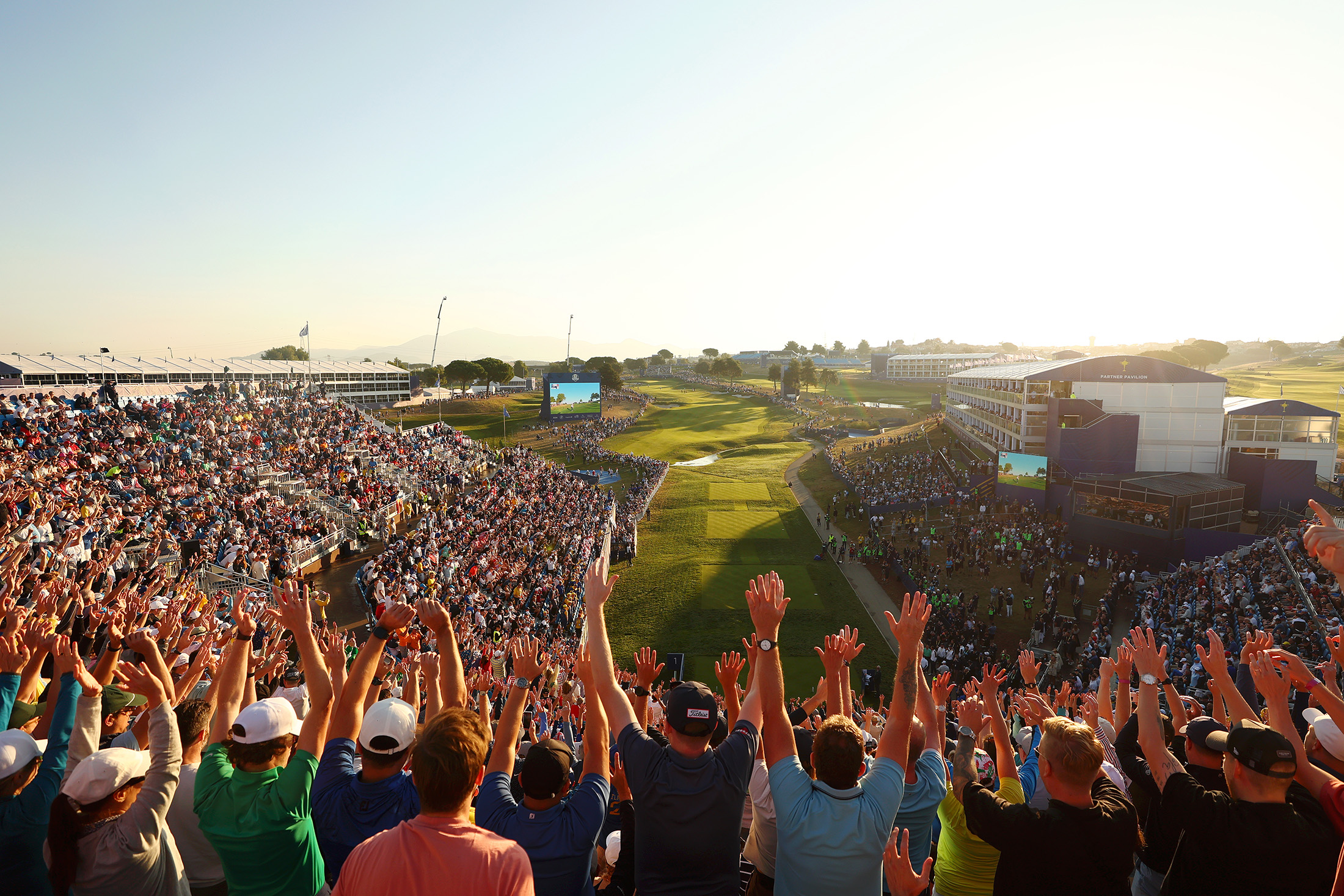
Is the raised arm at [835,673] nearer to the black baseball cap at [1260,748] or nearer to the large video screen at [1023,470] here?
the black baseball cap at [1260,748]

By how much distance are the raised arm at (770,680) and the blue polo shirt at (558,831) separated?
2.58 feet

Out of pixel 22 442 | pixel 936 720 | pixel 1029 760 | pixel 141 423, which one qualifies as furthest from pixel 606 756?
pixel 141 423

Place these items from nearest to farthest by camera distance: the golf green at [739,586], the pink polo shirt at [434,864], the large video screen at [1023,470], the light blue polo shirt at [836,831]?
the pink polo shirt at [434,864]
the light blue polo shirt at [836,831]
the golf green at [739,586]
the large video screen at [1023,470]

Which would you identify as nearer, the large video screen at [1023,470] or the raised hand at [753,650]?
the raised hand at [753,650]

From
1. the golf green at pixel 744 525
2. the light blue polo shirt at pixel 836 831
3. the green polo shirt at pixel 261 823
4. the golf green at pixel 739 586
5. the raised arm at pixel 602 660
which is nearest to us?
the light blue polo shirt at pixel 836 831

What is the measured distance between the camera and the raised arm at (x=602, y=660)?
3.21 m

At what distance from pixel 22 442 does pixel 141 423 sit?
5390 mm

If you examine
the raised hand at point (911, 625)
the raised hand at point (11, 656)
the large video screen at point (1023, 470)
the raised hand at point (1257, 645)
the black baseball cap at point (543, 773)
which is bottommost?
the large video screen at point (1023, 470)

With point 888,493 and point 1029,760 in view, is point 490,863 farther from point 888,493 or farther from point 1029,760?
point 888,493

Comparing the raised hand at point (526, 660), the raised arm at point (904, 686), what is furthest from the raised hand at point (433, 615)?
the raised arm at point (904, 686)

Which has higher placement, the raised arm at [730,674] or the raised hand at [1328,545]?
the raised hand at [1328,545]

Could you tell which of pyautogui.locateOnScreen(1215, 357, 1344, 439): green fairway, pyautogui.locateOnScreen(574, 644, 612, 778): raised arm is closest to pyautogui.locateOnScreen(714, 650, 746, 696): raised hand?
pyautogui.locateOnScreen(574, 644, 612, 778): raised arm

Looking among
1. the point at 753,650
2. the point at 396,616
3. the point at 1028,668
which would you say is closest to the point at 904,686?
the point at 753,650

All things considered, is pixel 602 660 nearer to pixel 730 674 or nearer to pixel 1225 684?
pixel 730 674
